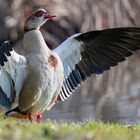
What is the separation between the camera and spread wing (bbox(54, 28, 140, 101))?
9086mm

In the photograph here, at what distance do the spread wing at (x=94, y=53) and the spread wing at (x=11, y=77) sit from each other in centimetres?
109

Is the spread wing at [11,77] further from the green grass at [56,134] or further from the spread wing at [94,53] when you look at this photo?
the green grass at [56,134]

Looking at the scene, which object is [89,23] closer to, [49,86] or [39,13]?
[39,13]

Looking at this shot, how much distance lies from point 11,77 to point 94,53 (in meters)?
1.84

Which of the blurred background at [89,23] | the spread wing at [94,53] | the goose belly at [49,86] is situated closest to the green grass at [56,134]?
the goose belly at [49,86]

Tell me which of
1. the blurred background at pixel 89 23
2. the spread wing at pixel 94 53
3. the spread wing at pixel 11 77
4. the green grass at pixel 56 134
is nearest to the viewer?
the green grass at pixel 56 134

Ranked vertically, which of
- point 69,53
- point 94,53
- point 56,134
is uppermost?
point 56,134

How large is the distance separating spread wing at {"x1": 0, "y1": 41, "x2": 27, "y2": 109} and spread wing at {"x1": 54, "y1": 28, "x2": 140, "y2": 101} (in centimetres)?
109

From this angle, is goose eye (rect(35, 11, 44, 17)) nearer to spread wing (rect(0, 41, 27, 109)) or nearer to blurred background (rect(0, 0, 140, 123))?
spread wing (rect(0, 41, 27, 109))

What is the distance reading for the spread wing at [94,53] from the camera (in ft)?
29.8

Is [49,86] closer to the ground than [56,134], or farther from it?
closer to the ground

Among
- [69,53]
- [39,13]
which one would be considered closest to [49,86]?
[69,53]

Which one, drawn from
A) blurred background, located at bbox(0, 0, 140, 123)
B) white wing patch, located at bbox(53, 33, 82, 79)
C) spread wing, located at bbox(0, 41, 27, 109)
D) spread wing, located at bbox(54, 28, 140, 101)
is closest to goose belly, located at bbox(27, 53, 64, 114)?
spread wing, located at bbox(0, 41, 27, 109)

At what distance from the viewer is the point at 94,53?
938 cm
